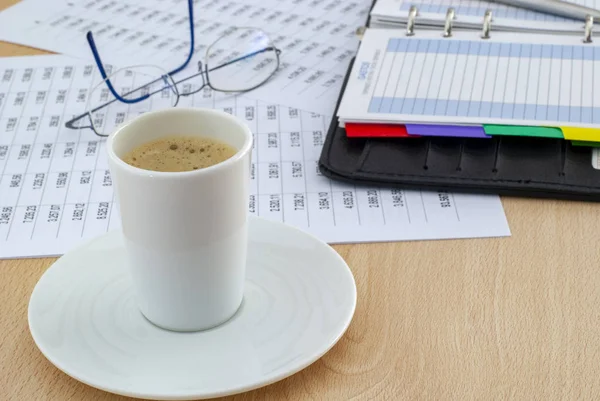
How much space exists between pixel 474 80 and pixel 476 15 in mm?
184

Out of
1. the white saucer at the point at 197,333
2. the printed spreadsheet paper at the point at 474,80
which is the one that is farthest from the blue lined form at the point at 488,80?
the white saucer at the point at 197,333

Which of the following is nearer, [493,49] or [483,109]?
[483,109]

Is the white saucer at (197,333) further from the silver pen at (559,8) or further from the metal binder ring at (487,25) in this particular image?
the silver pen at (559,8)

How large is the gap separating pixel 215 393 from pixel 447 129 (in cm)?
37

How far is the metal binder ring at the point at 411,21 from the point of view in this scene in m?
0.91

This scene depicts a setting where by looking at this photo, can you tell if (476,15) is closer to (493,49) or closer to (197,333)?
(493,49)

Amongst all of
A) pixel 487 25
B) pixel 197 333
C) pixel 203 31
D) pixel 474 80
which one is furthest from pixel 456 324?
pixel 203 31

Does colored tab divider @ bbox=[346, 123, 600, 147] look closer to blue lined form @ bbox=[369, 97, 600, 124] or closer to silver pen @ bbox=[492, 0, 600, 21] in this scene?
blue lined form @ bbox=[369, 97, 600, 124]

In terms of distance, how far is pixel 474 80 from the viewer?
2.61 feet

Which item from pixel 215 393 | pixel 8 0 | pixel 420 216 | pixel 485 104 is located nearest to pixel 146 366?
pixel 215 393

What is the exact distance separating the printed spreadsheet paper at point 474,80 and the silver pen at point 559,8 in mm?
73

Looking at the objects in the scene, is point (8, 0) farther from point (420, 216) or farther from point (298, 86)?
point (420, 216)

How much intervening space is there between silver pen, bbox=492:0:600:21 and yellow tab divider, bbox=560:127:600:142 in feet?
0.85

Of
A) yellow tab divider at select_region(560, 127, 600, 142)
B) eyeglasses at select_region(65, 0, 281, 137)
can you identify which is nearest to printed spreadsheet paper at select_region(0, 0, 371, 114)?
eyeglasses at select_region(65, 0, 281, 137)
